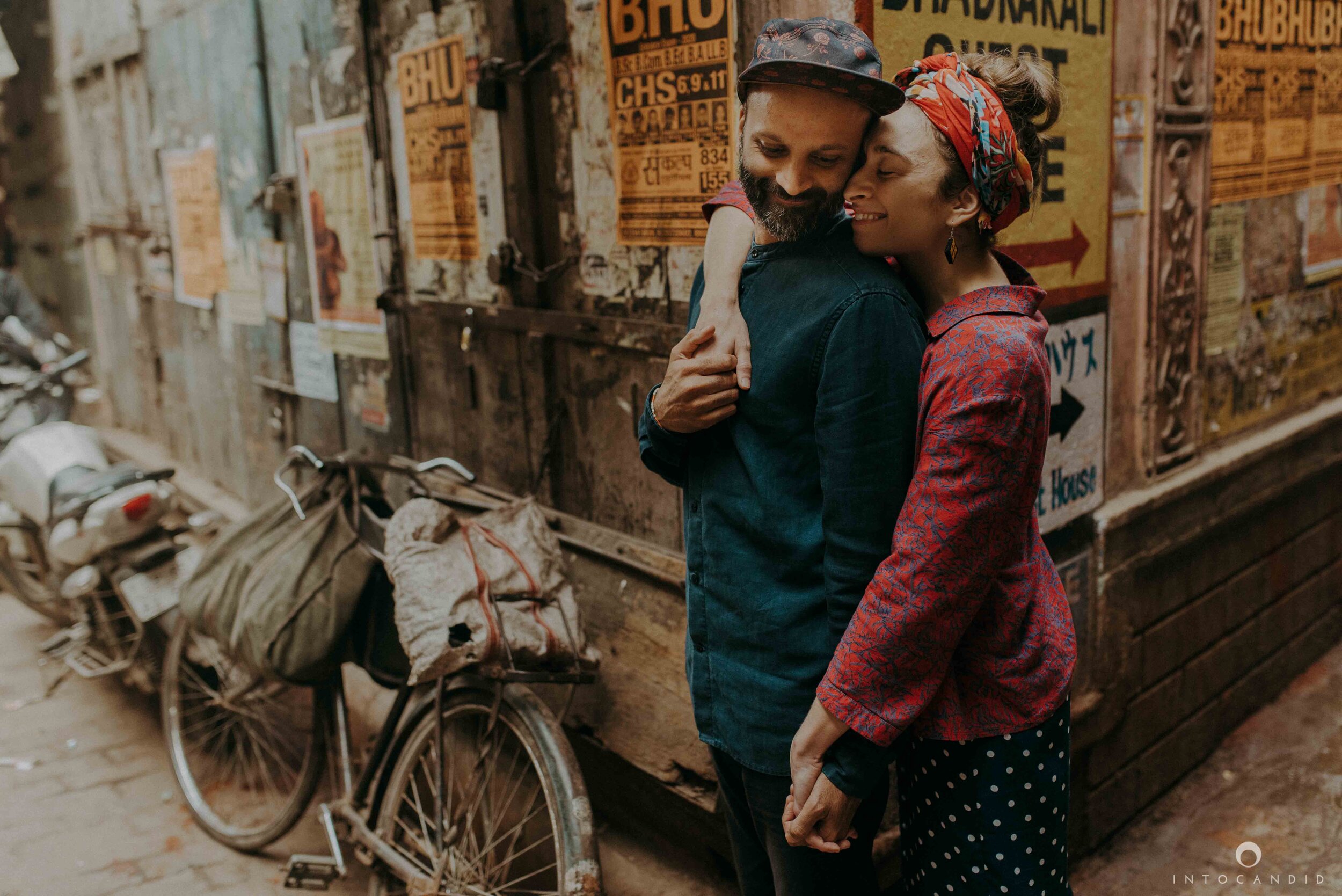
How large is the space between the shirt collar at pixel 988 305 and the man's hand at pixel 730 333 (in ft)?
0.87

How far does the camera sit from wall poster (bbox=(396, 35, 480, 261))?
131 inches

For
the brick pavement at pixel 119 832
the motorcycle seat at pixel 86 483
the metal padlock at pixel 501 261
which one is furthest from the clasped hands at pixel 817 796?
the motorcycle seat at pixel 86 483

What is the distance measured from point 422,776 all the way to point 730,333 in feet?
5.97

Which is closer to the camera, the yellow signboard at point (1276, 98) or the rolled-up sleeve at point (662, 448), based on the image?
the rolled-up sleeve at point (662, 448)

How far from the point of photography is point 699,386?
1.57 metres

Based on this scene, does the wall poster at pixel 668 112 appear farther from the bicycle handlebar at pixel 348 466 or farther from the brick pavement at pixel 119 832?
the brick pavement at pixel 119 832

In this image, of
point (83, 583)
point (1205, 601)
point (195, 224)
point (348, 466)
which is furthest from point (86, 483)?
point (1205, 601)

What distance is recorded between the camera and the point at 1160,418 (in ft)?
10.6

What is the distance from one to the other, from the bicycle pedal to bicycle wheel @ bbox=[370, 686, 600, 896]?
28 cm

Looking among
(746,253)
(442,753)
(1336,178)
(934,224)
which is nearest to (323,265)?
(442,753)

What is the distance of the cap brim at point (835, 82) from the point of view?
1368 millimetres

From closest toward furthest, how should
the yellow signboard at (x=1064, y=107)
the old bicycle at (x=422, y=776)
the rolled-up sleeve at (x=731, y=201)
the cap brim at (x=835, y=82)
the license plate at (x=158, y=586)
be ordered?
the cap brim at (x=835, y=82) → the rolled-up sleeve at (x=731, y=201) → the yellow signboard at (x=1064, y=107) → the old bicycle at (x=422, y=776) → the license plate at (x=158, y=586)

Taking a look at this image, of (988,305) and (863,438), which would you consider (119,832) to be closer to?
(863,438)

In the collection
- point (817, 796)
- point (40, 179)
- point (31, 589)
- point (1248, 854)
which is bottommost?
point (1248, 854)
